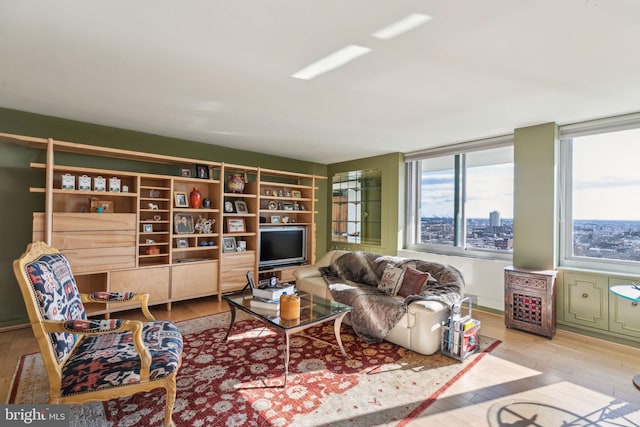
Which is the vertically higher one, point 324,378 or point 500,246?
point 500,246

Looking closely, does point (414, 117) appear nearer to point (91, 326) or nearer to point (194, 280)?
point (91, 326)

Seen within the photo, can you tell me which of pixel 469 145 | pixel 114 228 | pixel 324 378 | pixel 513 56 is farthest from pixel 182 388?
pixel 469 145

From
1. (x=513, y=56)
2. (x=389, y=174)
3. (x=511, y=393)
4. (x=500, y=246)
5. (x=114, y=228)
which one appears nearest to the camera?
(x=513, y=56)

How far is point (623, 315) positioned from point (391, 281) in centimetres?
235

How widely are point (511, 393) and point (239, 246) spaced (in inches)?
156

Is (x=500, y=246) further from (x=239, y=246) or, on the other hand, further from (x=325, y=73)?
(x=239, y=246)

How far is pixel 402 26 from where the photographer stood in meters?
1.81

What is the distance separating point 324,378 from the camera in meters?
2.45

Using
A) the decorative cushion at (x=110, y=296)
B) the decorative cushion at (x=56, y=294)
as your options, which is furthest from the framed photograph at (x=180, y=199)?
the decorative cushion at (x=56, y=294)

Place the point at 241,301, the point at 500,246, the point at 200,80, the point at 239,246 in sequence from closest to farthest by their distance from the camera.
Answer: the point at 200,80 → the point at 241,301 → the point at 500,246 → the point at 239,246

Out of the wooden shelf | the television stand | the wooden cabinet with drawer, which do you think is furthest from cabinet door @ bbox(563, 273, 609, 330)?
the wooden shelf

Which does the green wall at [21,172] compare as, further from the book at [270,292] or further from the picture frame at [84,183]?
the book at [270,292]

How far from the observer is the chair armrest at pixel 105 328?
1667 millimetres

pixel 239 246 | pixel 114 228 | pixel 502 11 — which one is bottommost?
pixel 239 246
